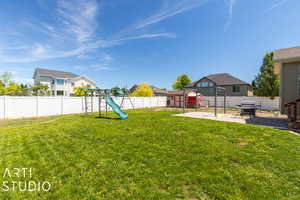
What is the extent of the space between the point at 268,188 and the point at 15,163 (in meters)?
4.79

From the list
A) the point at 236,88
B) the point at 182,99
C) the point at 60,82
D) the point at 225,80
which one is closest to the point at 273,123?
the point at 182,99

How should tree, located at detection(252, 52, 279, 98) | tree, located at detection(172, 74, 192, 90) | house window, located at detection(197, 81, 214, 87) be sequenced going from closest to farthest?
tree, located at detection(252, 52, 279, 98), house window, located at detection(197, 81, 214, 87), tree, located at detection(172, 74, 192, 90)

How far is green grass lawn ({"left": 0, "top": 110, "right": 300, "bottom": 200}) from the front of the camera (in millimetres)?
1844

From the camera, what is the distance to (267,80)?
17.1m

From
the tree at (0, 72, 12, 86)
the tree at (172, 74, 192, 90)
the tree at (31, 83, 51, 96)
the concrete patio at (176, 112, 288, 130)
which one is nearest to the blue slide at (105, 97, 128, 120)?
the concrete patio at (176, 112, 288, 130)

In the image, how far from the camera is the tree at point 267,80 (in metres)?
16.6

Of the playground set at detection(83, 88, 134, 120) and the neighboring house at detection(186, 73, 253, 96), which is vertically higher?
the neighboring house at detection(186, 73, 253, 96)

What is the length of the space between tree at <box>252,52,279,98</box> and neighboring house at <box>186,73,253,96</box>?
5865 mm

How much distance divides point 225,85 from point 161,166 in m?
27.9

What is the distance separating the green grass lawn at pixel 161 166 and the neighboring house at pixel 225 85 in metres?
23.7

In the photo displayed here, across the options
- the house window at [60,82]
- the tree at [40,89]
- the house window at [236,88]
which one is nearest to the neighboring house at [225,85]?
the house window at [236,88]

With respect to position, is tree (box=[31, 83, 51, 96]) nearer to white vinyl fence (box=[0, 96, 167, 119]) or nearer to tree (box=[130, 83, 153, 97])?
white vinyl fence (box=[0, 96, 167, 119])

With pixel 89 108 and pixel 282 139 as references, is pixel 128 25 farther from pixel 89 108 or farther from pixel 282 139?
pixel 282 139

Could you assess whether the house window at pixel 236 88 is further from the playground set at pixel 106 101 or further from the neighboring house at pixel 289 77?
the playground set at pixel 106 101
